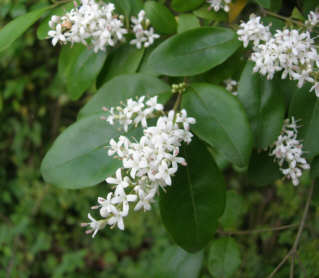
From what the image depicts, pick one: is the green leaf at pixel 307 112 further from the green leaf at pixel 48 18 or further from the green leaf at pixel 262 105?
the green leaf at pixel 48 18

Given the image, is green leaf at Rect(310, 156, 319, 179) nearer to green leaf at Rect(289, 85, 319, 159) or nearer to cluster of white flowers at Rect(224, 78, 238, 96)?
green leaf at Rect(289, 85, 319, 159)

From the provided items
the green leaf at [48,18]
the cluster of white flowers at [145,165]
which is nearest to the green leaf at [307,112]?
the cluster of white flowers at [145,165]

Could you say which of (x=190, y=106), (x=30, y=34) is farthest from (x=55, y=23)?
(x=30, y=34)

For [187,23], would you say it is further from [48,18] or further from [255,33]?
[48,18]

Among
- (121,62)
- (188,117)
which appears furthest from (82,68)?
(188,117)

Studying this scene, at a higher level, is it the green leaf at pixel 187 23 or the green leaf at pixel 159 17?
the green leaf at pixel 159 17

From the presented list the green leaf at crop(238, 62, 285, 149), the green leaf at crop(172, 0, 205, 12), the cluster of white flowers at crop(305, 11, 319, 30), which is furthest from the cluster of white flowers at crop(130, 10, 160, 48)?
the cluster of white flowers at crop(305, 11, 319, 30)
